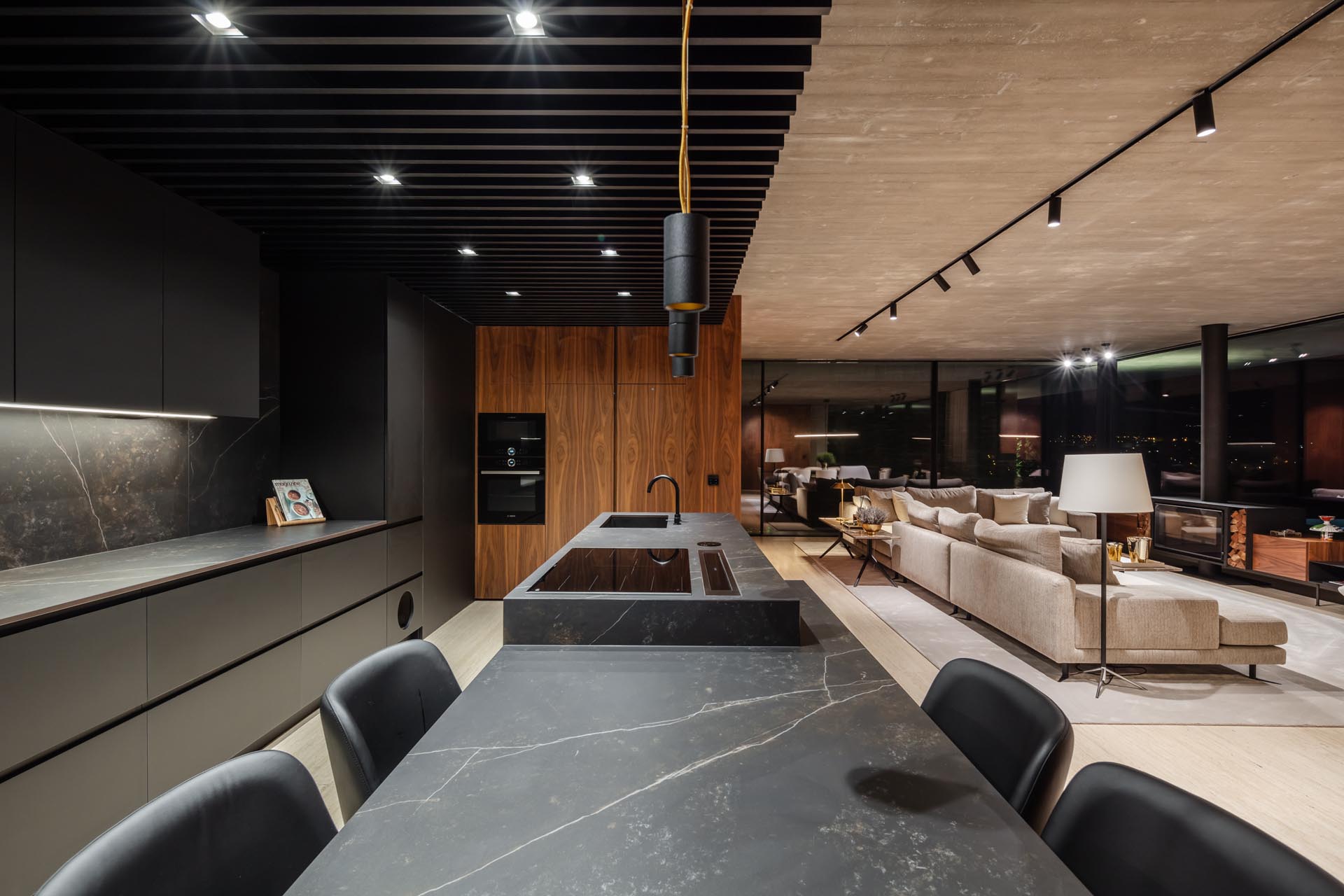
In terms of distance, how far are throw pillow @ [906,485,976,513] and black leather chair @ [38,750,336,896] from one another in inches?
267

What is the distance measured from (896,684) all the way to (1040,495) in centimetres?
692

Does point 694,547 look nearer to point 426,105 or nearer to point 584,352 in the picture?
point 426,105

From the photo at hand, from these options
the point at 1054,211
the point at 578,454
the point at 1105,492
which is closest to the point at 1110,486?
the point at 1105,492

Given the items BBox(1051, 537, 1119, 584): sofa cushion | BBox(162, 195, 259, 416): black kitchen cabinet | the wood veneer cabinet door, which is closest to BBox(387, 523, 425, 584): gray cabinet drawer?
BBox(162, 195, 259, 416): black kitchen cabinet

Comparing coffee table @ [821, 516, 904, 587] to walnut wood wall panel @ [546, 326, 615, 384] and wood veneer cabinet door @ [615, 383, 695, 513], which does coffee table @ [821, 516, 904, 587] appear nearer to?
wood veneer cabinet door @ [615, 383, 695, 513]

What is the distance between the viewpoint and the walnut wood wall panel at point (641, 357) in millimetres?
5285

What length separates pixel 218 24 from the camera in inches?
62.3

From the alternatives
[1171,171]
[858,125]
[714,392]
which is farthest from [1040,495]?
[858,125]

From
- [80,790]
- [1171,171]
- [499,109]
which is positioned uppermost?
[1171,171]

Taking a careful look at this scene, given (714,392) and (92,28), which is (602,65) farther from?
(714,392)

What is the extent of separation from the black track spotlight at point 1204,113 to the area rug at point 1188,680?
260cm

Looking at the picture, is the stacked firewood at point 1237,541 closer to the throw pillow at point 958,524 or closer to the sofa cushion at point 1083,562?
the throw pillow at point 958,524

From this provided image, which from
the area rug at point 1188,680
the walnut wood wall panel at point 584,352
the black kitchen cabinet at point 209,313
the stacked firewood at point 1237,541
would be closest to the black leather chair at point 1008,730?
the area rug at point 1188,680

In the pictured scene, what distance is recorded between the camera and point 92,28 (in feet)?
5.35
